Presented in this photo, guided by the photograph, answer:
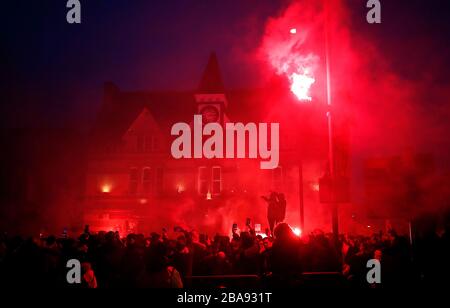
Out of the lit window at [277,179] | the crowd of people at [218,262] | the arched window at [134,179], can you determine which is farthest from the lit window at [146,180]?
the crowd of people at [218,262]

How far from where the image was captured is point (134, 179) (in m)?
31.0

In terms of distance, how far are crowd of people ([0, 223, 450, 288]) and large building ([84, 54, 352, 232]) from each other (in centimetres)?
1823

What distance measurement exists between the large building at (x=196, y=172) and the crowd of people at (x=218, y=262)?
59.8 ft

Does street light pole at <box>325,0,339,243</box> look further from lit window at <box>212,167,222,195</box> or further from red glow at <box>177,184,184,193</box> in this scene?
red glow at <box>177,184,184,193</box>

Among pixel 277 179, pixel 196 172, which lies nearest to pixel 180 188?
pixel 196 172

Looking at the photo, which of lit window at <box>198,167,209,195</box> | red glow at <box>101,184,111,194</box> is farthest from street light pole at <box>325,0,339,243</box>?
red glow at <box>101,184,111,194</box>

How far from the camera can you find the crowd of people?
645 centimetres

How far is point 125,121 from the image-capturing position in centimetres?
3278

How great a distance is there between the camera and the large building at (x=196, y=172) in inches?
1129

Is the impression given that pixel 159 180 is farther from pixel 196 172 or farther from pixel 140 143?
pixel 140 143

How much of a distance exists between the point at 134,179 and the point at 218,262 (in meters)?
23.2
